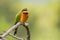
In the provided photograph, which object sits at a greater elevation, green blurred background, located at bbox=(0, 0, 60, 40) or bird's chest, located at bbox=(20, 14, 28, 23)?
bird's chest, located at bbox=(20, 14, 28, 23)

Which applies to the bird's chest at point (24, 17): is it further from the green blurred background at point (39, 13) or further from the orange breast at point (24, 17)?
the green blurred background at point (39, 13)

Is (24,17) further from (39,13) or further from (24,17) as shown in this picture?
(39,13)

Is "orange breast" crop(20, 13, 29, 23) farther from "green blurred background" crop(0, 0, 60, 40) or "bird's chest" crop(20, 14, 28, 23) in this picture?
"green blurred background" crop(0, 0, 60, 40)

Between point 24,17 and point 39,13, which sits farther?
point 39,13

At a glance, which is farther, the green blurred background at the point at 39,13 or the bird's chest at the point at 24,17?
the green blurred background at the point at 39,13

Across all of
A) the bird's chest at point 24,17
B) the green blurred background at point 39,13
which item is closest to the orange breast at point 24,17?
the bird's chest at point 24,17

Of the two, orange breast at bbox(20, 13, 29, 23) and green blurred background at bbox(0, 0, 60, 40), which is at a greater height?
orange breast at bbox(20, 13, 29, 23)

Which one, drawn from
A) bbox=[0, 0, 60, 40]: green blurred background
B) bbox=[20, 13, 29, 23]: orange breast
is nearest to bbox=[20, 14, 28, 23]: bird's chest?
bbox=[20, 13, 29, 23]: orange breast

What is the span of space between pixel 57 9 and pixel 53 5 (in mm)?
164

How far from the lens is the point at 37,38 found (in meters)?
5.06

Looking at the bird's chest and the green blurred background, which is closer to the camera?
the bird's chest

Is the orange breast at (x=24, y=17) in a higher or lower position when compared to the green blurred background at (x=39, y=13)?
higher

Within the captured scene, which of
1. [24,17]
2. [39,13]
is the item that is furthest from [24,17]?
[39,13]

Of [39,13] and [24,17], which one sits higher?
[24,17]
